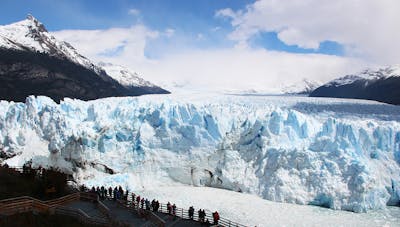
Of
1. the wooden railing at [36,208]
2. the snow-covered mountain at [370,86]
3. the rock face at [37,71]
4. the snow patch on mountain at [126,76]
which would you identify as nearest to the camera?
the wooden railing at [36,208]

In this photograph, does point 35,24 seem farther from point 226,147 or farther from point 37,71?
point 226,147

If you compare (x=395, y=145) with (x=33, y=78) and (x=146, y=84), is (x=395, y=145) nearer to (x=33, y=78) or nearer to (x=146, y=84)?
(x=33, y=78)

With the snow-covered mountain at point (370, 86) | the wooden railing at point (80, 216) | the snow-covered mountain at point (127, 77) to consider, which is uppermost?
the snow-covered mountain at point (127, 77)

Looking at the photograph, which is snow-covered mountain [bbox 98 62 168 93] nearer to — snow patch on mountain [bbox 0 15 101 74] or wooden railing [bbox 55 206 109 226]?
snow patch on mountain [bbox 0 15 101 74]

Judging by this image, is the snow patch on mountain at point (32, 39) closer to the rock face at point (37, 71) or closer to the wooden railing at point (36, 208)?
the rock face at point (37, 71)

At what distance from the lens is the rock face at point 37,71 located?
65562 mm

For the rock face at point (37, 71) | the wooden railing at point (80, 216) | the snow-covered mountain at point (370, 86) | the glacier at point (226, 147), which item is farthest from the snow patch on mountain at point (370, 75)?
the wooden railing at point (80, 216)

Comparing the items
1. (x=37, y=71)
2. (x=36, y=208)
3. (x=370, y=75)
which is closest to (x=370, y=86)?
(x=370, y=75)

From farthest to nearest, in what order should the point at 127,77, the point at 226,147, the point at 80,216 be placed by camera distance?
the point at 127,77 → the point at 226,147 → the point at 80,216

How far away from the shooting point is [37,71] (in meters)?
71.3

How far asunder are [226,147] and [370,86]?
65.2m

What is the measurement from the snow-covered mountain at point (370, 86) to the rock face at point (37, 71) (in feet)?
144

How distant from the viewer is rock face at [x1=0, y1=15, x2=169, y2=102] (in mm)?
65562

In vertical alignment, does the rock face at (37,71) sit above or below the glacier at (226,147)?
above
